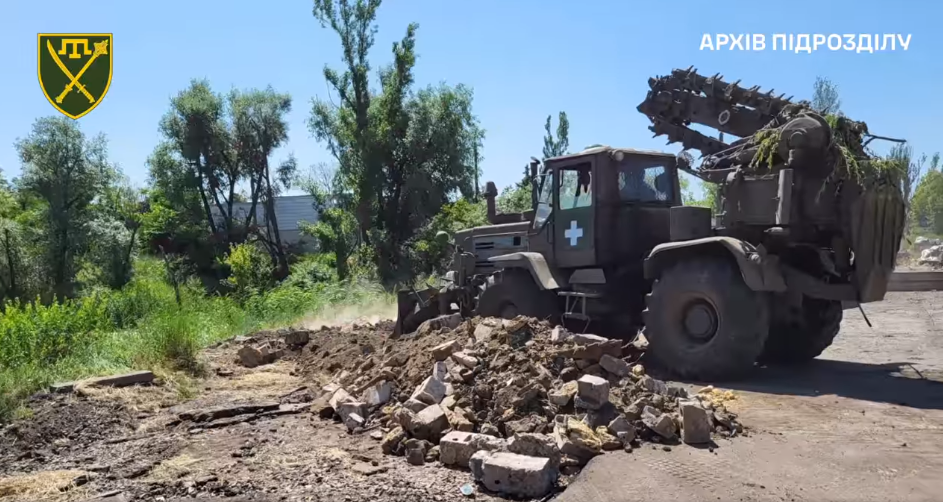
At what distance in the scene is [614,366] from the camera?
6.10 metres

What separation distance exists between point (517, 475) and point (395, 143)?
22309mm

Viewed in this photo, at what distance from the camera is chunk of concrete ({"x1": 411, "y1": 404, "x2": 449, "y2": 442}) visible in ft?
18.3

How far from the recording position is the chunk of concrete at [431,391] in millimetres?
Result: 6121

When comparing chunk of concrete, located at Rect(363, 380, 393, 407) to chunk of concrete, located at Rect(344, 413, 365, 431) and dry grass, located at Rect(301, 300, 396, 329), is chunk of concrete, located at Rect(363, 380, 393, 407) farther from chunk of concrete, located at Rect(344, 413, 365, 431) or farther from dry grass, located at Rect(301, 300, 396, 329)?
dry grass, located at Rect(301, 300, 396, 329)

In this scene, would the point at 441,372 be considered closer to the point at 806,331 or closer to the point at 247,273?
the point at 806,331

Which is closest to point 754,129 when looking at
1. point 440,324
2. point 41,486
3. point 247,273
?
point 440,324

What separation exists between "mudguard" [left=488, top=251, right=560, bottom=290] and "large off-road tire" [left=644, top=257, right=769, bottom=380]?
166cm

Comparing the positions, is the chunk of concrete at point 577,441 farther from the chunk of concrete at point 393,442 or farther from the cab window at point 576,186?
the cab window at point 576,186

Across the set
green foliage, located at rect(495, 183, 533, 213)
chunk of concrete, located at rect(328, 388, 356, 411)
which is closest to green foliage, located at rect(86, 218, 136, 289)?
green foliage, located at rect(495, 183, 533, 213)

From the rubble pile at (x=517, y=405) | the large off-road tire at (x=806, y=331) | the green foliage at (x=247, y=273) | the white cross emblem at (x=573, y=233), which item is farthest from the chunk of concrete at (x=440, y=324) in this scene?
the green foliage at (x=247, y=273)

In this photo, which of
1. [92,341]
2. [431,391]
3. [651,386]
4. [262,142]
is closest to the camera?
[651,386]

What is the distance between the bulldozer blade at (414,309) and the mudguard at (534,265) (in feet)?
5.47

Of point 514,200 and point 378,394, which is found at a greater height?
point 514,200

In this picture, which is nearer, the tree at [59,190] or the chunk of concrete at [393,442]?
the chunk of concrete at [393,442]
